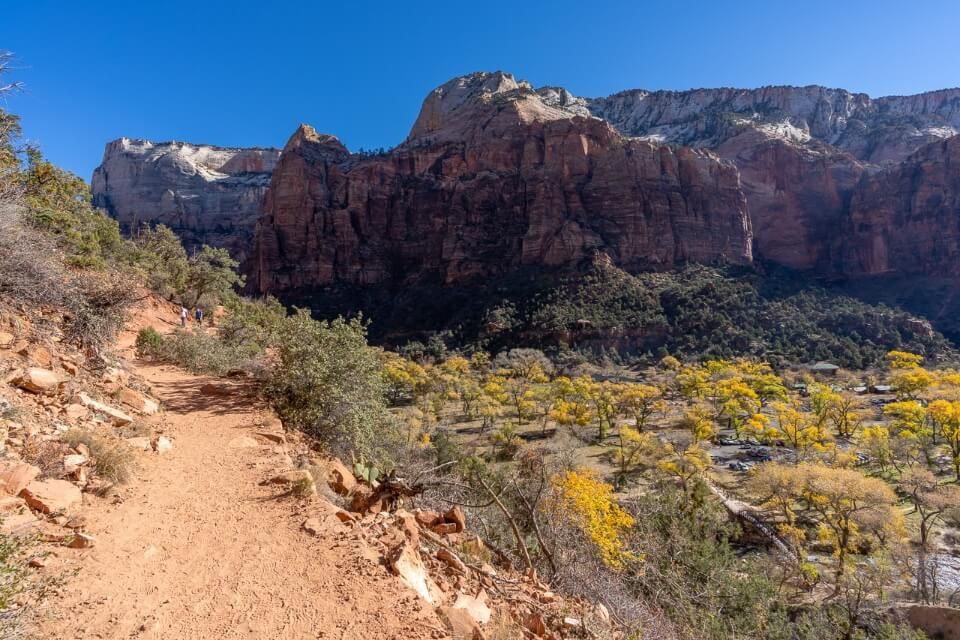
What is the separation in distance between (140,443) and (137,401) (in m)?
1.61

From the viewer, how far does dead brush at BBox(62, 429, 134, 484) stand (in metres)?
4.48

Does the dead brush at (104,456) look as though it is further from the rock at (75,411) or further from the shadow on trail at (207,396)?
the shadow on trail at (207,396)

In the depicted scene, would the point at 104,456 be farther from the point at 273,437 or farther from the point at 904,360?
the point at 904,360

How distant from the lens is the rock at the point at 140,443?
5334mm

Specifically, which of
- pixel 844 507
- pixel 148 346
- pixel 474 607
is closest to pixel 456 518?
pixel 474 607

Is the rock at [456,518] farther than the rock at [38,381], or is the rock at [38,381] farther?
the rock at [38,381]

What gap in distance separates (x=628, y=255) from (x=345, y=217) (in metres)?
46.4

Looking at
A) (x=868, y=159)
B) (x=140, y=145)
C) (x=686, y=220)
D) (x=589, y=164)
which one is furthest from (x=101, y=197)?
(x=868, y=159)

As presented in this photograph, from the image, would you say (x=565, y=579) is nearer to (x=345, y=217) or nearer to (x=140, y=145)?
(x=345, y=217)

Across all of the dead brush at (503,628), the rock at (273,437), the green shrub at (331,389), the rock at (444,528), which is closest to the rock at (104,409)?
the rock at (273,437)

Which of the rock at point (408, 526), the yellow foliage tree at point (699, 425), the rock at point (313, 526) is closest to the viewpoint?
the rock at point (408, 526)

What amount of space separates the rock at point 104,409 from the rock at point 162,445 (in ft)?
1.68

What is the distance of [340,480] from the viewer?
5551 millimetres

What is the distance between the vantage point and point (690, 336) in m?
49.3
